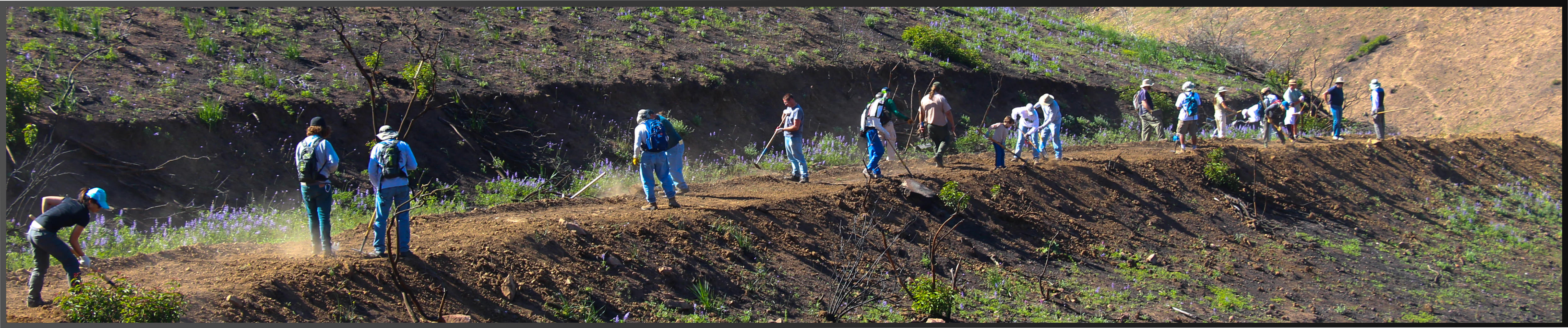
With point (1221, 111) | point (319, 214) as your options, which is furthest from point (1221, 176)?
point (319, 214)

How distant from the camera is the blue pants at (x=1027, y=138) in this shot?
1202cm

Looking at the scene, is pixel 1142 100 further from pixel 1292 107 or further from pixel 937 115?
pixel 937 115

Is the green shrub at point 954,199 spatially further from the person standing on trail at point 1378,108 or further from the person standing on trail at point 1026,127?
the person standing on trail at point 1378,108

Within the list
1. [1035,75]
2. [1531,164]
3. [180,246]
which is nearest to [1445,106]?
[1531,164]

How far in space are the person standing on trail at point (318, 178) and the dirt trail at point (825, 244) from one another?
0.22m

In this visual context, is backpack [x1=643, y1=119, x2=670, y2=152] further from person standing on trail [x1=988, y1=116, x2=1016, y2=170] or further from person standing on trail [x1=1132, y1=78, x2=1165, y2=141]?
person standing on trail [x1=1132, y1=78, x2=1165, y2=141]

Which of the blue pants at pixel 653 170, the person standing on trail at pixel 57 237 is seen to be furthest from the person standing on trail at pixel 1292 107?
the person standing on trail at pixel 57 237

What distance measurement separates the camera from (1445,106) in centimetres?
2572

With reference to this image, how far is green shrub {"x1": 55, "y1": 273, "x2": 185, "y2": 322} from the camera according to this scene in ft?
17.6

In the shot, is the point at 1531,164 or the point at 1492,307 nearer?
the point at 1492,307

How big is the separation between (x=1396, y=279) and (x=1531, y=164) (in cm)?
1141

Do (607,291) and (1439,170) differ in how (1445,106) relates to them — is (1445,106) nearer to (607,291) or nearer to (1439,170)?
(1439,170)

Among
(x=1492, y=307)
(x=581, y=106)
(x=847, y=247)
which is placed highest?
(x=581, y=106)

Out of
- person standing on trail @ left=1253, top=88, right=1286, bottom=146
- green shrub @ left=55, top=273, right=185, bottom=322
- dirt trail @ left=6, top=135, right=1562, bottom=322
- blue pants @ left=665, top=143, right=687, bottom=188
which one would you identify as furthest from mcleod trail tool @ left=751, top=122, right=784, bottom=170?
person standing on trail @ left=1253, top=88, right=1286, bottom=146
